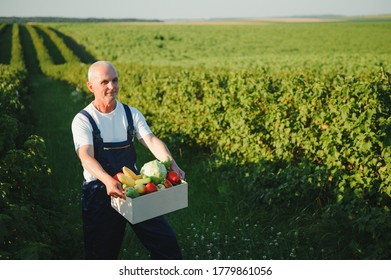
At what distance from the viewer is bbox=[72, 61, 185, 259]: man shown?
296 cm

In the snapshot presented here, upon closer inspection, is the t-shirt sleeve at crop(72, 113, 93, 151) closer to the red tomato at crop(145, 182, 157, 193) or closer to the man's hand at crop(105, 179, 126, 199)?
the man's hand at crop(105, 179, 126, 199)

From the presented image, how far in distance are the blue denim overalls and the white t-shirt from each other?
0.14 feet

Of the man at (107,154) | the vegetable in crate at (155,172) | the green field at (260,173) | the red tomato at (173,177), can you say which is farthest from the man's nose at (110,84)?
the green field at (260,173)

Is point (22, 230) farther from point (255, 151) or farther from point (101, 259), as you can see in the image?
point (255, 151)

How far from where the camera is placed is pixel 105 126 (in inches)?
121

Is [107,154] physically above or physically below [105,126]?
below

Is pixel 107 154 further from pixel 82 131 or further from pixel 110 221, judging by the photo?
pixel 110 221

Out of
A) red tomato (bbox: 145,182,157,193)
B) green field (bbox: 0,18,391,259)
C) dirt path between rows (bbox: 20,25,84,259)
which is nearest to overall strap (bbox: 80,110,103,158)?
red tomato (bbox: 145,182,157,193)

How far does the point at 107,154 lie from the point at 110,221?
0.55 m

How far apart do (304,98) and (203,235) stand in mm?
2081

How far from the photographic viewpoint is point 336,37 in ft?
135

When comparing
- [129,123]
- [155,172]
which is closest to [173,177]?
[155,172]

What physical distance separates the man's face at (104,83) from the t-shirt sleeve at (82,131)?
21 centimetres

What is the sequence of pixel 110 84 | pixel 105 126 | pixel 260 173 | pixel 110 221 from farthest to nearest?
1. pixel 260 173
2. pixel 110 221
3. pixel 105 126
4. pixel 110 84
